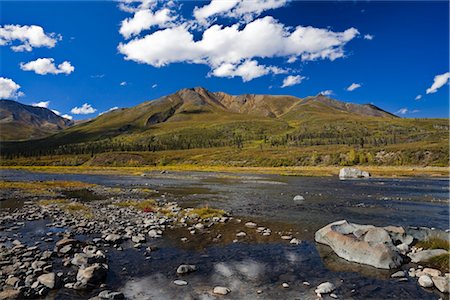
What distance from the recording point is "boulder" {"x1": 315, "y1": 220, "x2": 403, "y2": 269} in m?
17.5

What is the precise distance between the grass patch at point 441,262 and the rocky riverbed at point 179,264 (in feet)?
2.59

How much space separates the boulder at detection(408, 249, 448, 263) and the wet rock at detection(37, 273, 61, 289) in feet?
59.5

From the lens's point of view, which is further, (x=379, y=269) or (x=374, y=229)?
(x=374, y=229)

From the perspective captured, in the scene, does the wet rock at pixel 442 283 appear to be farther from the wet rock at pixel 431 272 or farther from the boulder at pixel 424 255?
the boulder at pixel 424 255

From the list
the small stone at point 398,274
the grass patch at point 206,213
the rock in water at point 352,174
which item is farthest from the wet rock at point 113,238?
the rock in water at point 352,174

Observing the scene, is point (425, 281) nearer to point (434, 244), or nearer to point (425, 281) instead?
point (425, 281)

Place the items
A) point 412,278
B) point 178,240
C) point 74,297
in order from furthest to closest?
point 178,240
point 412,278
point 74,297

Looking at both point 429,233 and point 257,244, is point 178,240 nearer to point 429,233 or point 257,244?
point 257,244

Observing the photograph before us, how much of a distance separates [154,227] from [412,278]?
56.3 ft

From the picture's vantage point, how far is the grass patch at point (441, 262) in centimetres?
1715

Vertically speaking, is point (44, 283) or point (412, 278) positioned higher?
point (44, 283)

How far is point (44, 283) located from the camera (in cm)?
1379

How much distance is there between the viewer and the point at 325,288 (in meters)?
14.1

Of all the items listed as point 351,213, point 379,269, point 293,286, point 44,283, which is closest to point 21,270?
point 44,283
